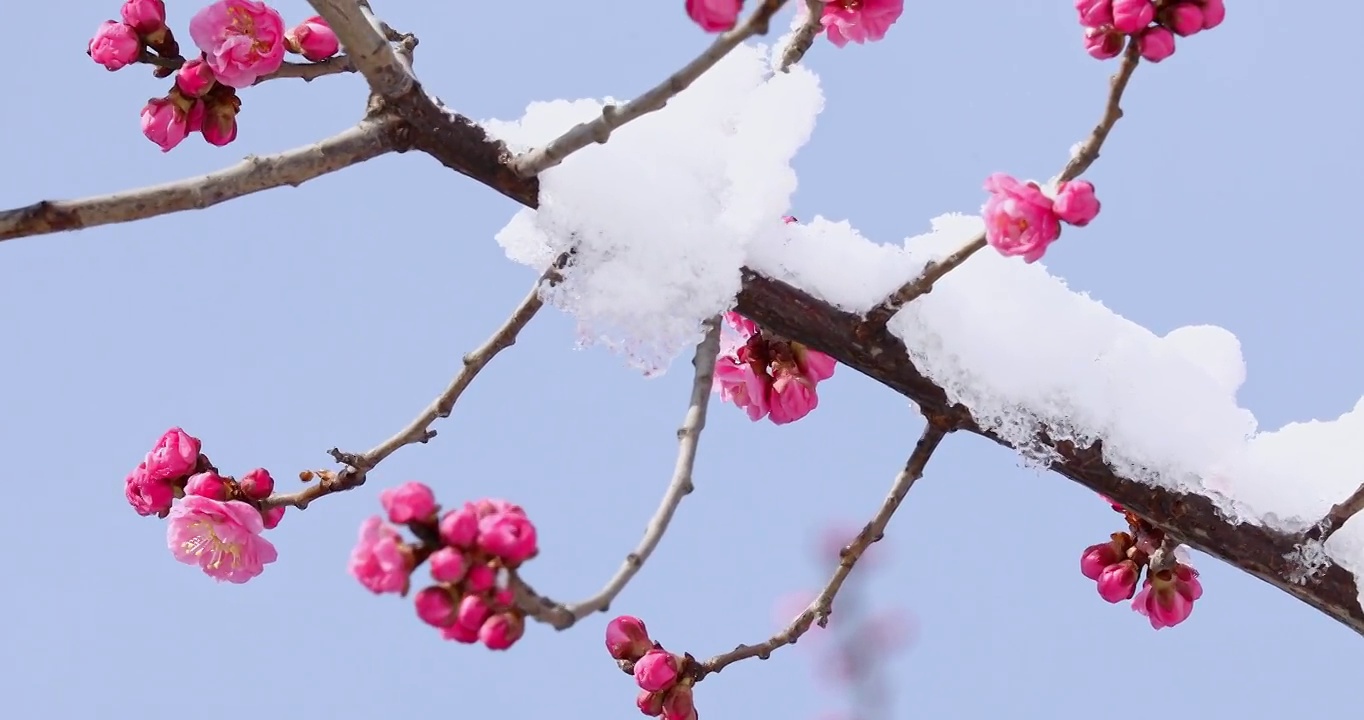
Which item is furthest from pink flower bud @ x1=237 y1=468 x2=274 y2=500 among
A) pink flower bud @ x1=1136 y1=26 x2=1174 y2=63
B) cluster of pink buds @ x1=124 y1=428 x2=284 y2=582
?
pink flower bud @ x1=1136 y1=26 x2=1174 y2=63

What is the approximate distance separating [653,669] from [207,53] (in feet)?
4.68

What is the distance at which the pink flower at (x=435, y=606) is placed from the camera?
1385 millimetres

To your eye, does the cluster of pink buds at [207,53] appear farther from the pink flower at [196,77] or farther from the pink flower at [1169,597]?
the pink flower at [1169,597]

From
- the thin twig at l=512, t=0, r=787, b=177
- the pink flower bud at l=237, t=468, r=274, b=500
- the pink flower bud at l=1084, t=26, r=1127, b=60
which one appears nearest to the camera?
the thin twig at l=512, t=0, r=787, b=177

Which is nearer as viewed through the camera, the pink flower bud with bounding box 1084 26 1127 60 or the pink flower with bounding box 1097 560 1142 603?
the pink flower bud with bounding box 1084 26 1127 60

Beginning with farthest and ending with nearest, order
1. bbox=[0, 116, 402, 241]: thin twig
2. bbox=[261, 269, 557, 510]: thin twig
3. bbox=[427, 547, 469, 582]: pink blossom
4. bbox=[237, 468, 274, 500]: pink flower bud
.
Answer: bbox=[237, 468, 274, 500]: pink flower bud, bbox=[261, 269, 557, 510]: thin twig, bbox=[0, 116, 402, 241]: thin twig, bbox=[427, 547, 469, 582]: pink blossom

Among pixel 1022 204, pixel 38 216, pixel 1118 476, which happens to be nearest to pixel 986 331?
pixel 1118 476

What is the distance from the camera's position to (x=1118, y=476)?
2145mm

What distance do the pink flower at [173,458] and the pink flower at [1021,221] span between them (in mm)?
1586

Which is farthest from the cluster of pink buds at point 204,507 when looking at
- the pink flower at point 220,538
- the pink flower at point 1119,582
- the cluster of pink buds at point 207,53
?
the pink flower at point 1119,582

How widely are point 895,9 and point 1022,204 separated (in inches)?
30.0

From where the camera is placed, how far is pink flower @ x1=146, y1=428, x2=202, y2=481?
2352mm

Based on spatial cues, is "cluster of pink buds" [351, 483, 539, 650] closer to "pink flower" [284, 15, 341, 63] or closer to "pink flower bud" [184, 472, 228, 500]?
"pink flower bud" [184, 472, 228, 500]

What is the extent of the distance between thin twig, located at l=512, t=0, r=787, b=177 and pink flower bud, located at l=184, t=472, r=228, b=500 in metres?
0.93
